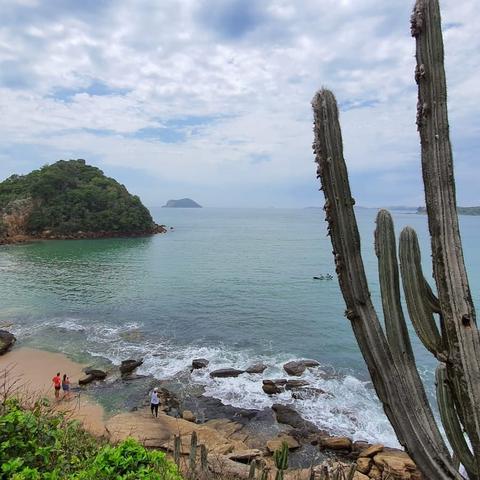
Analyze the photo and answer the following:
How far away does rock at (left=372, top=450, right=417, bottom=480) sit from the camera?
39.6 ft

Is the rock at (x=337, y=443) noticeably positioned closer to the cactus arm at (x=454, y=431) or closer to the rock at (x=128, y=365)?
the rock at (x=128, y=365)

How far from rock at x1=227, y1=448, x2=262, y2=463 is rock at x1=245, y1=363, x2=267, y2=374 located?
733cm

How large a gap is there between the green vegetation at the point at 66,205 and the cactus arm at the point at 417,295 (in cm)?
7535

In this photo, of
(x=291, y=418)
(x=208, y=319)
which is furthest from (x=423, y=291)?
(x=208, y=319)

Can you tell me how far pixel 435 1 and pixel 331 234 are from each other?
7.51ft

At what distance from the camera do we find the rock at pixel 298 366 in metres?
20.4

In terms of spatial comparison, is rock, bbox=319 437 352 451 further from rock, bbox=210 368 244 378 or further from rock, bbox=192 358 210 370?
→ rock, bbox=192 358 210 370

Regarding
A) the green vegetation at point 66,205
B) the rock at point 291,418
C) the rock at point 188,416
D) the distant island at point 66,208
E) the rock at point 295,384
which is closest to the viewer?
the rock at point 291,418

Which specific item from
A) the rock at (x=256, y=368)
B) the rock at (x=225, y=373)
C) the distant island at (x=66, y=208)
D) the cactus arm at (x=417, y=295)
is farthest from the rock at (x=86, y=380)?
the distant island at (x=66, y=208)

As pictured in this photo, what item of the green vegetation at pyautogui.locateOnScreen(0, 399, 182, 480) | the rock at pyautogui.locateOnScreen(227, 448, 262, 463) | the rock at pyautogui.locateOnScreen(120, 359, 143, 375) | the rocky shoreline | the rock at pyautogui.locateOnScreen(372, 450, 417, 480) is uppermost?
the rocky shoreline

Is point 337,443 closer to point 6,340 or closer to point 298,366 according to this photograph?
point 298,366

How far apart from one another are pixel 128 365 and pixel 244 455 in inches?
385

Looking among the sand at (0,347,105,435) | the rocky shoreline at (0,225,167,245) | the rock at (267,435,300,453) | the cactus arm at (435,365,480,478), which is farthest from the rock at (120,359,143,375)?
the rocky shoreline at (0,225,167,245)

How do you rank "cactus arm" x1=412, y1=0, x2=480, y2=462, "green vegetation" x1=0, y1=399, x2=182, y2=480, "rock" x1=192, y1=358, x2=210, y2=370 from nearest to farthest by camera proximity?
"cactus arm" x1=412, y1=0, x2=480, y2=462 → "green vegetation" x1=0, y1=399, x2=182, y2=480 → "rock" x1=192, y1=358, x2=210, y2=370
